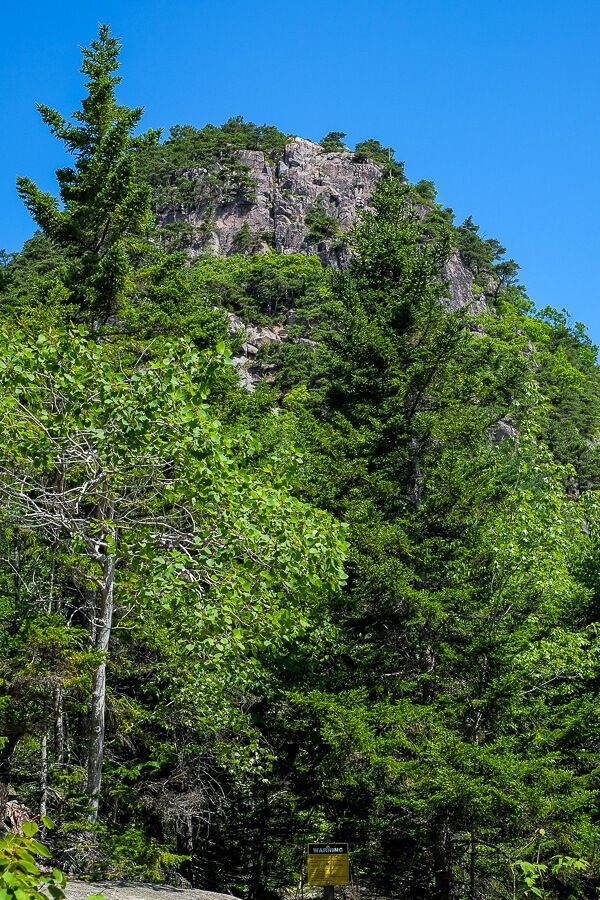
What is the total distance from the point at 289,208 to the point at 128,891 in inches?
4328

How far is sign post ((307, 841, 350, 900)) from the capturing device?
8945 mm

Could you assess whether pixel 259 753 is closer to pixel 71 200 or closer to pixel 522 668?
pixel 522 668

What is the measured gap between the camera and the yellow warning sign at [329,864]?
895 centimetres

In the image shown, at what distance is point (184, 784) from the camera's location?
1111 centimetres

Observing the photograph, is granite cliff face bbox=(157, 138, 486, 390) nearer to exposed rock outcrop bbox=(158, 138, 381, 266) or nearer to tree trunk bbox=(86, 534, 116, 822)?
exposed rock outcrop bbox=(158, 138, 381, 266)

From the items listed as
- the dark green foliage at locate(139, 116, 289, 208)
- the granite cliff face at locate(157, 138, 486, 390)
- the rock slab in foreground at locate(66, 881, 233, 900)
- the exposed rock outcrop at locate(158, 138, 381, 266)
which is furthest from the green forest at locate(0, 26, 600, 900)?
the dark green foliage at locate(139, 116, 289, 208)

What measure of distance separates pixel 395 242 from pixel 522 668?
829 cm

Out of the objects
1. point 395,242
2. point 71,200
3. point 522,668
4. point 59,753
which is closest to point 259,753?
point 59,753

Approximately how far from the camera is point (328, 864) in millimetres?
9023

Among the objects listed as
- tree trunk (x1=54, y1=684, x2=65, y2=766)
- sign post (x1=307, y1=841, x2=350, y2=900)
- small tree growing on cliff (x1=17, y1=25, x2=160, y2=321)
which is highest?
small tree growing on cliff (x1=17, y1=25, x2=160, y2=321)

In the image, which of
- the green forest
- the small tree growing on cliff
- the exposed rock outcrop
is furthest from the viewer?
the exposed rock outcrop

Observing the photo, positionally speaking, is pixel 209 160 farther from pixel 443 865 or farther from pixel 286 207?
pixel 443 865

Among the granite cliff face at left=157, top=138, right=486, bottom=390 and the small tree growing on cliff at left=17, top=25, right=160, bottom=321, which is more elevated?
the granite cliff face at left=157, top=138, right=486, bottom=390

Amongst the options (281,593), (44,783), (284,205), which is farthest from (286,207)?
(281,593)
